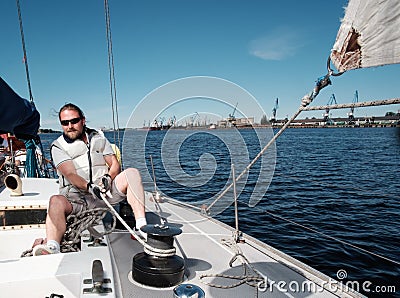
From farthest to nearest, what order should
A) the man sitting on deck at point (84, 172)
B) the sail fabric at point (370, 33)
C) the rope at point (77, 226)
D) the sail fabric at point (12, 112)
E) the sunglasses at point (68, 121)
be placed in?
the sunglasses at point (68, 121)
the man sitting on deck at point (84, 172)
the rope at point (77, 226)
the sail fabric at point (12, 112)
the sail fabric at point (370, 33)

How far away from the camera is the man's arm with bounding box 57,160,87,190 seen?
2.59 m

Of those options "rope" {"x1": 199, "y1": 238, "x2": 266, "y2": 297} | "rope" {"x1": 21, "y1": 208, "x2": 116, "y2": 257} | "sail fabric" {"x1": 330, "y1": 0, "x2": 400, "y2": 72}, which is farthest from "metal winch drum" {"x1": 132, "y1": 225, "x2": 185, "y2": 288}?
"sail fabric" {"x1": 330, "y1": 0, "x2": 400, "y2": 72}

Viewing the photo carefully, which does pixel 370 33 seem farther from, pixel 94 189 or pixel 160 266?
pixel 94 189

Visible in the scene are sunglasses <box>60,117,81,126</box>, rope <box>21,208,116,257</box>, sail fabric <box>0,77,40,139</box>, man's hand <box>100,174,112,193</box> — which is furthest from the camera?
sunglasses <box>60,117,81,126</box>

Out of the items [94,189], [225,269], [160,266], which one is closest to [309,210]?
[225,269]

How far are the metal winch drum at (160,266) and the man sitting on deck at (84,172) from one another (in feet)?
2.01

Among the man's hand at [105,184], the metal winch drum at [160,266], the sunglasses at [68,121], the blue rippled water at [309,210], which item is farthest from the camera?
the blue rippled water at [309,210]

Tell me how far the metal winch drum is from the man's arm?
3.02 ft

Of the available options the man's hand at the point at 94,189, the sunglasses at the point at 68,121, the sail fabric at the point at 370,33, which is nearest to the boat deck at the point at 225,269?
the man's hand at the point at 94,189

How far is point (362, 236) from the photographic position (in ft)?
20.0

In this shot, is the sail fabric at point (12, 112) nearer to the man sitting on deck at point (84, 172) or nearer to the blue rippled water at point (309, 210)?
the man sitting on deck at point (84, 172)

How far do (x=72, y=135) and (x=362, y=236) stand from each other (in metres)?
5.62

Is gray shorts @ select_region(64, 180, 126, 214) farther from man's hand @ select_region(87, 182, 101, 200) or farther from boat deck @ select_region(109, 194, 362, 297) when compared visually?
boat deck @ select_region(109, 194, 362, 297)

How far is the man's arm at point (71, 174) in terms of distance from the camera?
259 centimetres
